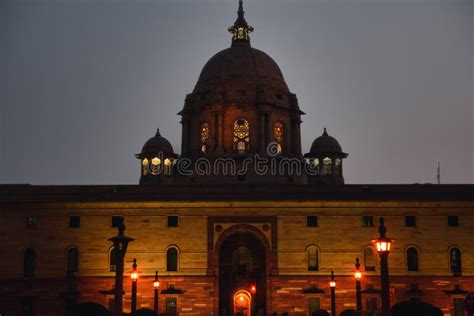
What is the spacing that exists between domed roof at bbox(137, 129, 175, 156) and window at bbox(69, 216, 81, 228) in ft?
50.0

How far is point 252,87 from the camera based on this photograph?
230ft

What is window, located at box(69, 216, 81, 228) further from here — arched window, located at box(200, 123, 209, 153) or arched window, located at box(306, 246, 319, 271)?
arched window, located at box(306, 246, 319, 271)

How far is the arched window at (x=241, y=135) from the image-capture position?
68188 millimetres

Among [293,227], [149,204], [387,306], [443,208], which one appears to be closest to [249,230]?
[293,227]

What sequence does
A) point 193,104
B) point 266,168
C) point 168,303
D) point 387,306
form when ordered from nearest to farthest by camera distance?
1. point 387,306
2. point 168,303
3. point 266,168
4. point 193,104

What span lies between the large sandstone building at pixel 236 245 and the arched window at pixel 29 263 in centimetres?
9

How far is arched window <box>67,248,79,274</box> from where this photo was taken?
54.9 m

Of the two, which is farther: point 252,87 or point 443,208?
point 252,87

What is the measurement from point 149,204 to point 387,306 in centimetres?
3314

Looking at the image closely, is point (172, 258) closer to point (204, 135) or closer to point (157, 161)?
point (157, 161)

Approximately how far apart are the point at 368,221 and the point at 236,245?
10670 millimetres

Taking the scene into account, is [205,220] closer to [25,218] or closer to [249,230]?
[249,230]

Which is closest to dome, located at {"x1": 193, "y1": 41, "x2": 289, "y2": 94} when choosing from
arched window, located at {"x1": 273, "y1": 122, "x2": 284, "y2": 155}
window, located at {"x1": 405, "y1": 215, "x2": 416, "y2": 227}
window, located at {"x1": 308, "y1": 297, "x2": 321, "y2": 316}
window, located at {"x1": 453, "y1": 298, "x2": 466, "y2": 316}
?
arched window, located at {"x1": 273, "y1": 122, "x2": 284, "y2": 155}

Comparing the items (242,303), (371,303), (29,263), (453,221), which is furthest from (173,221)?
(453,221)
